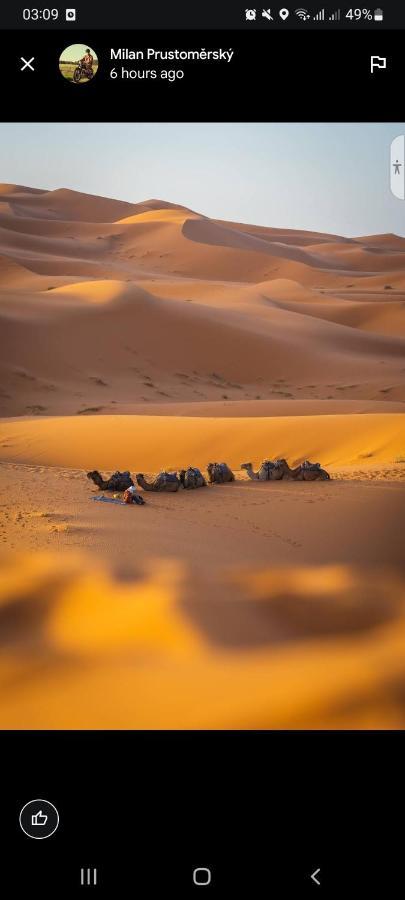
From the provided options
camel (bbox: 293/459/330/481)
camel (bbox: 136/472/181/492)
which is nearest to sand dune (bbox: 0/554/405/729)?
camel (bbox: 136/472/181/492)

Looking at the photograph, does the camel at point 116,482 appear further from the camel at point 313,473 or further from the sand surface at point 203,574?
the camel at point 313,473

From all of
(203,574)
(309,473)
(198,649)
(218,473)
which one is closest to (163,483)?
(218,473)

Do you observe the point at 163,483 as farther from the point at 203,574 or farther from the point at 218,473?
the point at 203,574

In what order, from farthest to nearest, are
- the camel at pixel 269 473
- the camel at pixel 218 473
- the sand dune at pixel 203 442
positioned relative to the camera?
the sand dune at pixel 203 442 < the camel at pixel 269 473 < the camel at pixel 218 473

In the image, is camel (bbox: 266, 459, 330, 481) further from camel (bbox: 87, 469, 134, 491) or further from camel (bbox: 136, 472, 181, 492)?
camel (bbox: 87, 469, 134, 491)
